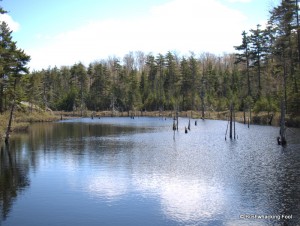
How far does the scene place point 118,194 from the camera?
2570cm

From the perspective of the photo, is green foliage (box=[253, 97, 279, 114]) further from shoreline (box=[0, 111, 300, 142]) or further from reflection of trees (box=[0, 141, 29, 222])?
reflection of trees (box=[0, 141, 29, 222])

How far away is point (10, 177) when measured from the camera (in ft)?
106

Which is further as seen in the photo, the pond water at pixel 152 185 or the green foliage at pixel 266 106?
the green foliage at pixel 266 106

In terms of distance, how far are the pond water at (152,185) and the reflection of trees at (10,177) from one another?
0.23 feet

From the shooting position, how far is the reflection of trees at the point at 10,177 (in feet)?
80.5

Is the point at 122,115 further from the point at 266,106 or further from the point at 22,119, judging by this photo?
the point at 266,106

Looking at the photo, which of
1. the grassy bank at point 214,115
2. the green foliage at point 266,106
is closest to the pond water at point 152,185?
the grassy bank at point 214,115

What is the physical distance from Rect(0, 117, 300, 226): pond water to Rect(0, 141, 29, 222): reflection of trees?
0.07 m

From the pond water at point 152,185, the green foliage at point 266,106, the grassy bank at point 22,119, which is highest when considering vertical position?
the green foliage at point 266,106

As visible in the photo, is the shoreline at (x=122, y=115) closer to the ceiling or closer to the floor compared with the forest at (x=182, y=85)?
closer to the floor

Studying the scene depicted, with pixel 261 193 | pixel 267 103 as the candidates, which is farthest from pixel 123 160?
pixel 267 103

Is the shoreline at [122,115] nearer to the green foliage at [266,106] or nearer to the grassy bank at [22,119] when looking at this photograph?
the grassy bank at [22,119]

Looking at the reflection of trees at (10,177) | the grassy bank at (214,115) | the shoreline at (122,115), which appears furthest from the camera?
the grassy bank at (214,115)

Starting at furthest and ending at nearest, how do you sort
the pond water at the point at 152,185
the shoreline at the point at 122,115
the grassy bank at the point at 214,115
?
the grassy bank at the point at 214,115 < the shoreline at the point at 122,115 < the pond water at the point at 152,185
